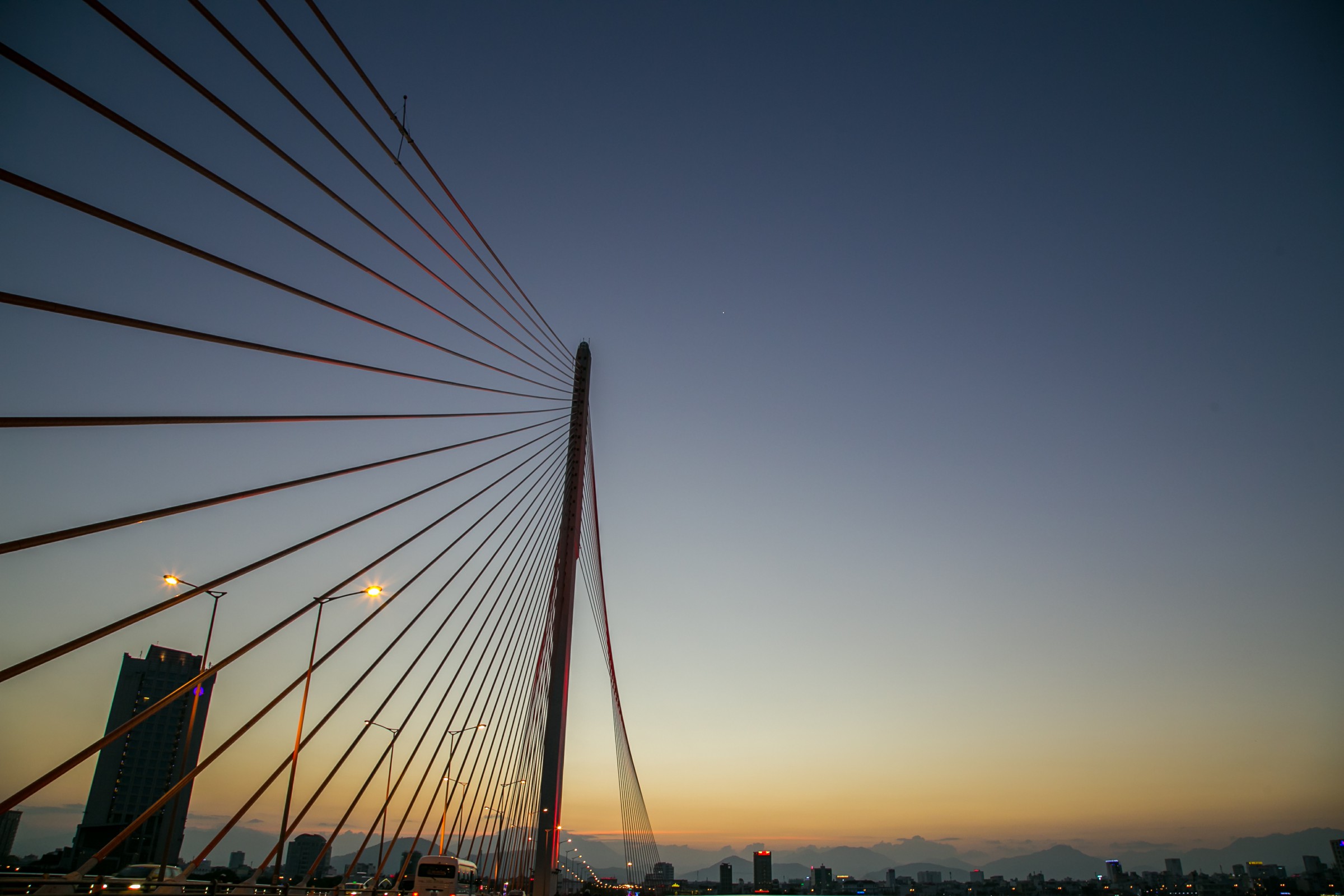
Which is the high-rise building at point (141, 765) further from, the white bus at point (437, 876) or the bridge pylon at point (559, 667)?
the bridge pylon at point (559, 667)

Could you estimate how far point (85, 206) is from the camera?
658cm

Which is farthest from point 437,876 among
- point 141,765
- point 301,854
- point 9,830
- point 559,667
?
point 301,854

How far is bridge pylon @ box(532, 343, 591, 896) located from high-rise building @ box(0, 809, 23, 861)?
234 feet

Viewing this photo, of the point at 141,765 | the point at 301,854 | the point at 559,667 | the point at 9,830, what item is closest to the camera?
the point at 559,667

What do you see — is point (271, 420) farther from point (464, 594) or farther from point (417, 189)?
point (464, 594)

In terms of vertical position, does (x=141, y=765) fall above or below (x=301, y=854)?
above

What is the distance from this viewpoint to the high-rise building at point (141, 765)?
37500 mm

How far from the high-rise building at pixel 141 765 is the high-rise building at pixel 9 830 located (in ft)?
17.6

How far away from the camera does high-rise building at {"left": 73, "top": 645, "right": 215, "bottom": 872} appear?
37500 mm

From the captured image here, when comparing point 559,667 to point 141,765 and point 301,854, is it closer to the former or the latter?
point 141,765

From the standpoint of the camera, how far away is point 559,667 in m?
22.4

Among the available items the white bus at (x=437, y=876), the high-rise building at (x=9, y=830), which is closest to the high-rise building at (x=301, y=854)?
the high-rise building at (x=9, y=830)

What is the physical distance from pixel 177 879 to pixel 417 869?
18612 mm

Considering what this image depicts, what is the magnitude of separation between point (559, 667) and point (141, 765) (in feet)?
211
